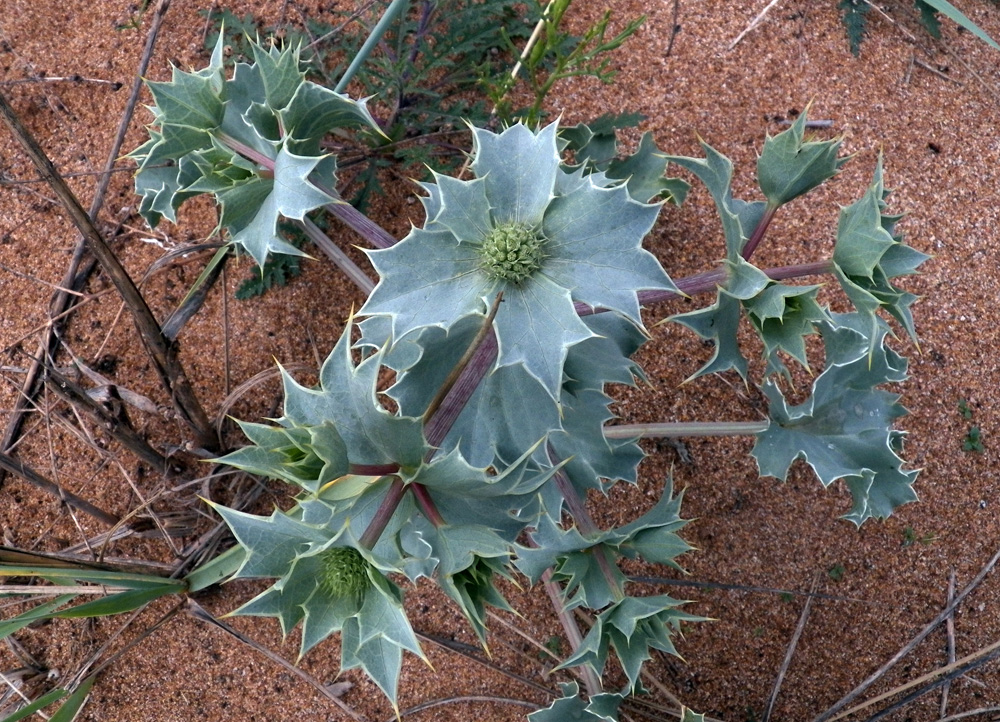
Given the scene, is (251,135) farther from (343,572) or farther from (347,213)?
(343,572)

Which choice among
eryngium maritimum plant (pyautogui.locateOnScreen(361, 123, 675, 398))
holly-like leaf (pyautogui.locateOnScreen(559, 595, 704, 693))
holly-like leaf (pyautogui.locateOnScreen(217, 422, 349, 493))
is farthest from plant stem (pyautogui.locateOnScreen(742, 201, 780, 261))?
holly-like leaf (pyautogui.locateOnScreen(217, 422, 349, 493))

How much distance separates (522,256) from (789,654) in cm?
130

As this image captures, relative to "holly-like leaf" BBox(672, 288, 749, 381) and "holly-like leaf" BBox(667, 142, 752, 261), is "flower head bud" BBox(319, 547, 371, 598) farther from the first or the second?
"holly-like leaf" BBox(667, 142, 752, 261)

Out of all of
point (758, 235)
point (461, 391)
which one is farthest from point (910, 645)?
point (461, 391)

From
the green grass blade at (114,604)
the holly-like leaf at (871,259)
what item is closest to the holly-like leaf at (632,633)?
the holly-like leaf at (871,259)

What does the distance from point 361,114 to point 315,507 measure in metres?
0.76

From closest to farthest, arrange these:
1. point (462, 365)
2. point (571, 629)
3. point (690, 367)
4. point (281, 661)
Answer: point (462, 365) < point (571, 629) < point (281, 661) < point (690, 367)

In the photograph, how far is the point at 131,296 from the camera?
5.14 ft

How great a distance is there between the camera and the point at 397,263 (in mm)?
1169

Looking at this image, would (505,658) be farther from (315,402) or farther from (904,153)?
(904,153)

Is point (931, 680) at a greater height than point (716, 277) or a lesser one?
lesser

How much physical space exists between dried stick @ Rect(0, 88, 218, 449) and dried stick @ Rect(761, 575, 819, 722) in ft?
4.92

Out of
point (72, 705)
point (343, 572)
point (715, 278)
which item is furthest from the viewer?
point (72, 705)

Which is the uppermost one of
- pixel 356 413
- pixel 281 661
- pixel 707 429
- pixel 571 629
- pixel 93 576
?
pixel 356 413
